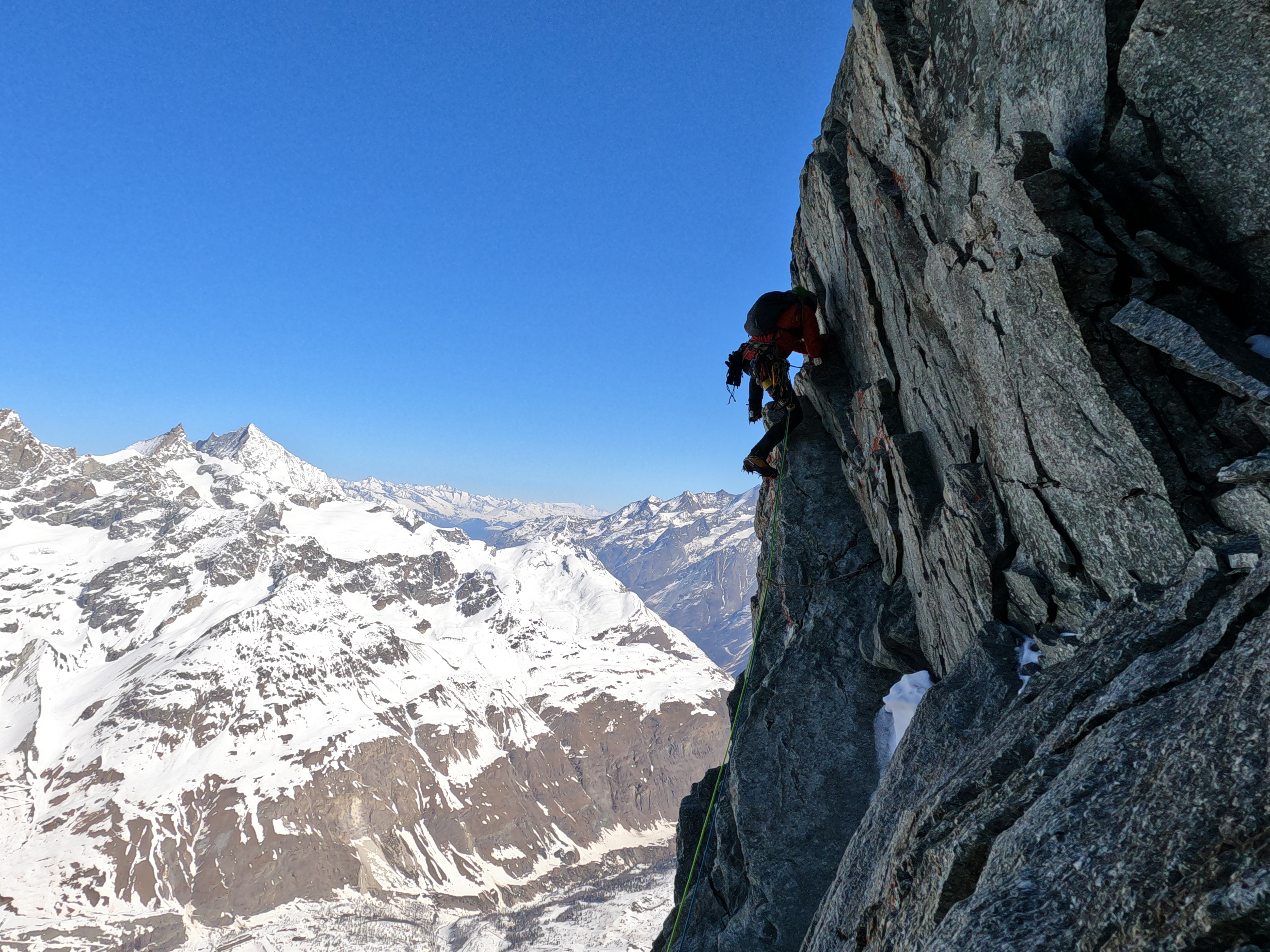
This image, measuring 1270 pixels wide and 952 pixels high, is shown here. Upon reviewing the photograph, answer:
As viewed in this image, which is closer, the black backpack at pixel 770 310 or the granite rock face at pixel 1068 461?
the granite rock face at pixel 1068 461

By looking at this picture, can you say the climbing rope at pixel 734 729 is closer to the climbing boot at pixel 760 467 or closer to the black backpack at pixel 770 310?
the climbing boot at pixel 760 467

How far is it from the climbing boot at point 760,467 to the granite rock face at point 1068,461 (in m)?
4.52

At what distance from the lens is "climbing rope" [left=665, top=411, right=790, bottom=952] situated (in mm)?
17719

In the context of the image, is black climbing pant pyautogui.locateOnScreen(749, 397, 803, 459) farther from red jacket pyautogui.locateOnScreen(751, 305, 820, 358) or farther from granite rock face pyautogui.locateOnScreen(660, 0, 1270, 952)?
granite rock face pyautogui.locateOnScreen(660, 0, 1270, 952)

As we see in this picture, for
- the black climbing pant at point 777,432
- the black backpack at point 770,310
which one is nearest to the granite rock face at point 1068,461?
the black backpack at point 770,310

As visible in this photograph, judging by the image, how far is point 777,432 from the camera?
18359 millimetres

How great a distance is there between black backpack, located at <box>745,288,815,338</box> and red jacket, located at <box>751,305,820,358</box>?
0.07 meters

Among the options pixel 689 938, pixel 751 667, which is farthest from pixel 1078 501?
pixel 689 938

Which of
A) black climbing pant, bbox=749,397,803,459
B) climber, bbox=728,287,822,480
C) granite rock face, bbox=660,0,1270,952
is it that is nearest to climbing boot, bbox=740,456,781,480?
black climbing pant, bbox=749,397,803,459

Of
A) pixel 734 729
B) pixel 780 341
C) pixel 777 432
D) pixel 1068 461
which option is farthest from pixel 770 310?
pixel 734 729

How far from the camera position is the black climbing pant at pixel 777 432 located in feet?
59.0

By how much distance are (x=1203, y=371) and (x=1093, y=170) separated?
2.97 meters

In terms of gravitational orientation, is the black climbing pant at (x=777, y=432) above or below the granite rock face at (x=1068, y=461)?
above

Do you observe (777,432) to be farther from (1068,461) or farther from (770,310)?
(1068,461)
